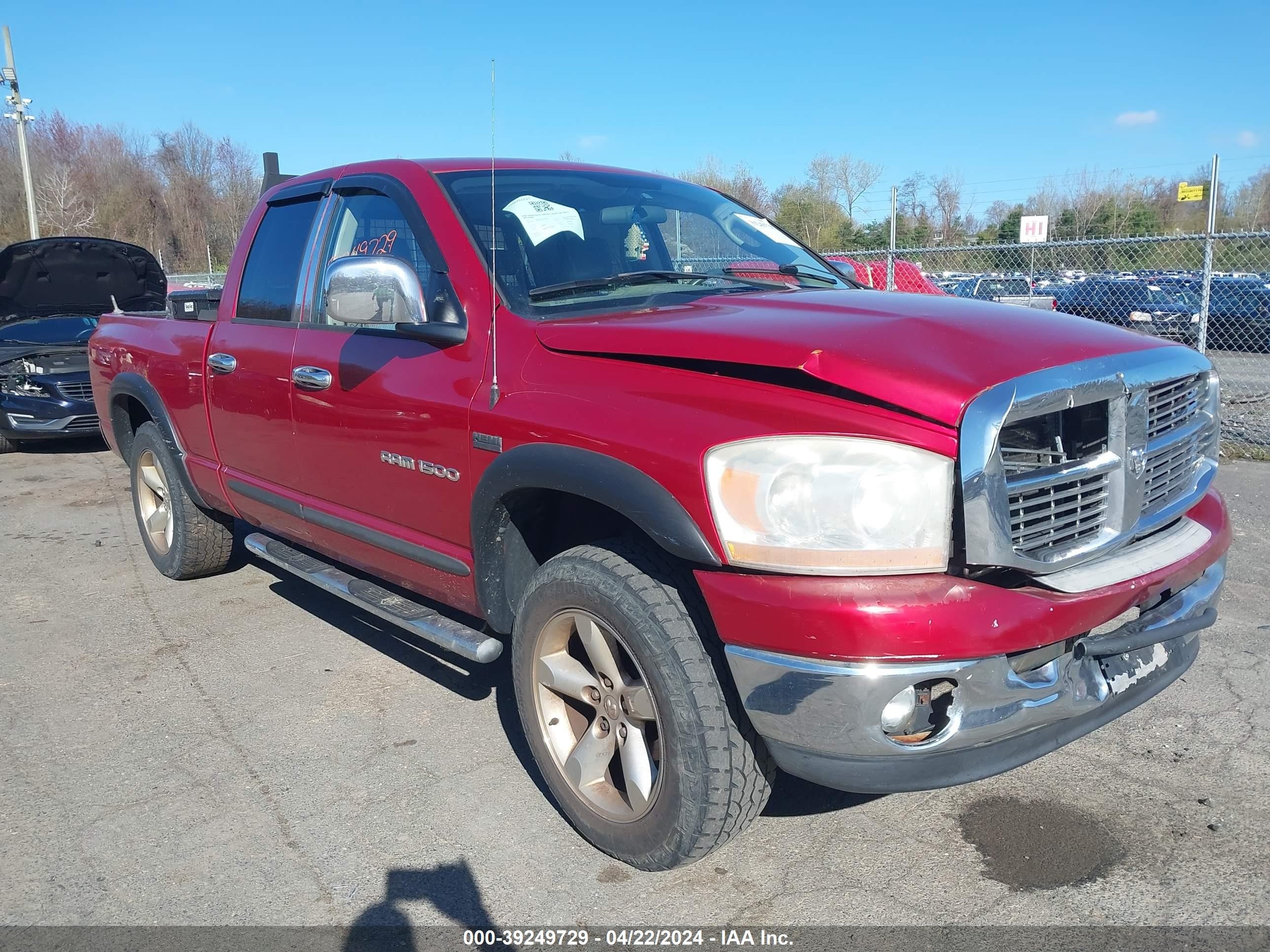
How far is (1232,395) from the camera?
11.6 meters

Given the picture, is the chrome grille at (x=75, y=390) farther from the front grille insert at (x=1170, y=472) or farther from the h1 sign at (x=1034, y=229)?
the h1 sign at (x=1034, y=229)

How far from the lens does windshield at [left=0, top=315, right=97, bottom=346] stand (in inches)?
379

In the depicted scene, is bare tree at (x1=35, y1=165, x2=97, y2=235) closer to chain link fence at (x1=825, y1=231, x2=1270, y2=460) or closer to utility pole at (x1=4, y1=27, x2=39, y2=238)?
utility pole at (x1=4, y1=27, x2=39, y2=238)

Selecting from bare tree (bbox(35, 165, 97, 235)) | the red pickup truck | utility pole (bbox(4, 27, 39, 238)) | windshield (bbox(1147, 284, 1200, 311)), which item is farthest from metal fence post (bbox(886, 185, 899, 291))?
bare tree (bbox(35, 165, 97, 235))

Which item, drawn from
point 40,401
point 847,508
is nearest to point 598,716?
point 847,508

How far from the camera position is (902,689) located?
7.01 ft

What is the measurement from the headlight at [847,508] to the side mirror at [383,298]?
126 cm

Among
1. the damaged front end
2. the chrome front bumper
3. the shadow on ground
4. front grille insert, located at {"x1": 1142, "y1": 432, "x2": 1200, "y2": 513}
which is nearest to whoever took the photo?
the chrome front bumper

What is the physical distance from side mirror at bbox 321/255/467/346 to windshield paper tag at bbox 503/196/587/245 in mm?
457

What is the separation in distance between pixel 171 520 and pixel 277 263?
185 centimetres

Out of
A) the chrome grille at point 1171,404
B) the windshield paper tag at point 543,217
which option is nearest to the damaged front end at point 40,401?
the windshield paper tag at point 543,217

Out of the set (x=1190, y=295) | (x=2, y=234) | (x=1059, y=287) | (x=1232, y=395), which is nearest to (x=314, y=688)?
(x=1232, y=395)

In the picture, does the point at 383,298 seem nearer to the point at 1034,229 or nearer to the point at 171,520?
the point at 171,520

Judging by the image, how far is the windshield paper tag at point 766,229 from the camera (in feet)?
13.3
